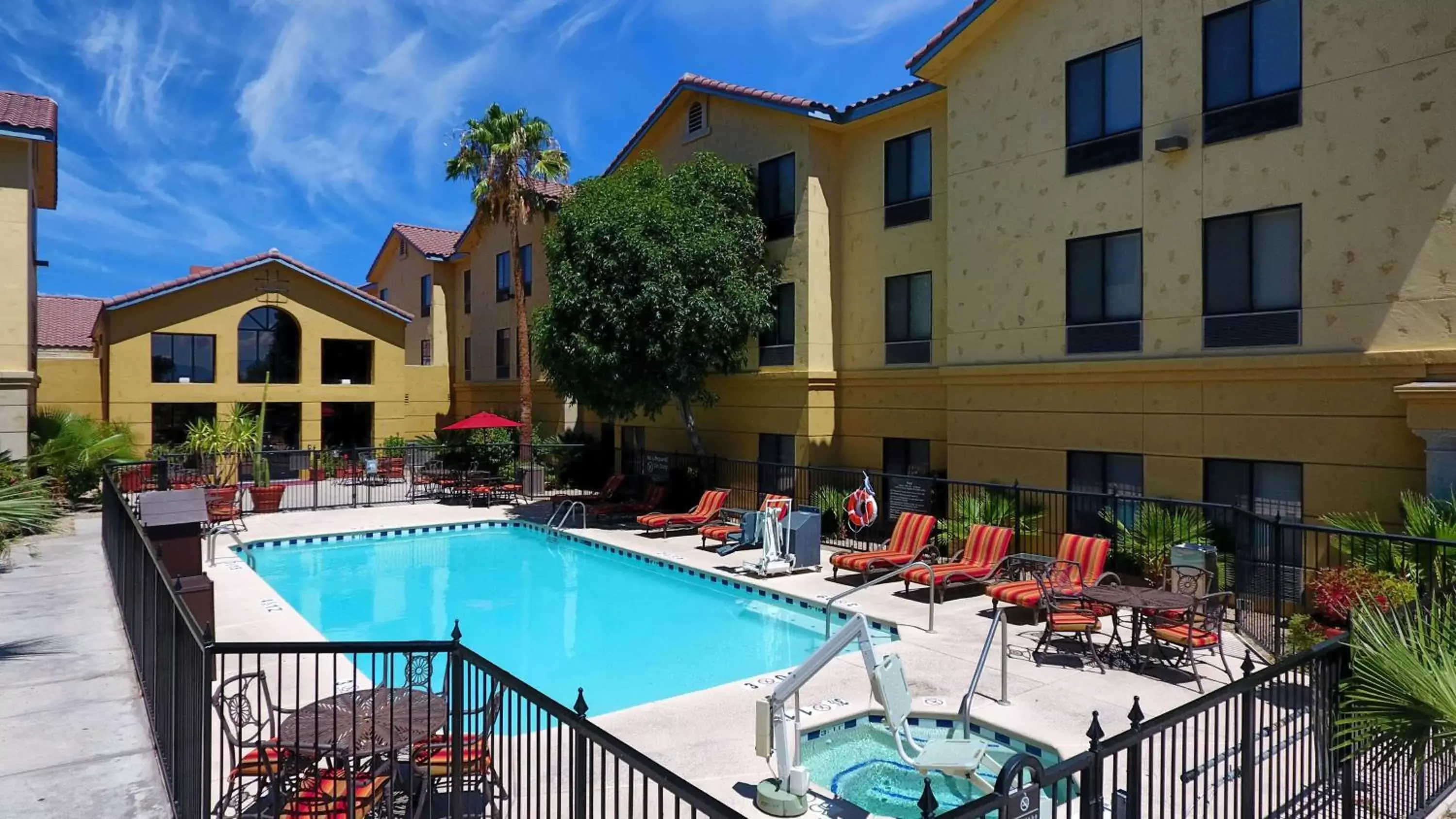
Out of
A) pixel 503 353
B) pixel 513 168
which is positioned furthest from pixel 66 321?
pixel 513 168

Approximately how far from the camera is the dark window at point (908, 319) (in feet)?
65.7

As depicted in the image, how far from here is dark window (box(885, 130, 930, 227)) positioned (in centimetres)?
1992

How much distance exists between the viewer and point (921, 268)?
19.9 meters

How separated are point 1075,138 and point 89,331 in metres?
45.2

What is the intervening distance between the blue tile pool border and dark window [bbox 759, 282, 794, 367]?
6.28m

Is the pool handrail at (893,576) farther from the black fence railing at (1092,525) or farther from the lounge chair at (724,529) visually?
the lounge chair at (724,529)

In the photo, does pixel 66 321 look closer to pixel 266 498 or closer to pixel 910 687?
pixel 266 498

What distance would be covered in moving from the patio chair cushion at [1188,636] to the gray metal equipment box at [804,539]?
23.6ft

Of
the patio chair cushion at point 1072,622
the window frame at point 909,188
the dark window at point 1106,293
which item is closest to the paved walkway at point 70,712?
the patio chair cushion at point 1072,622

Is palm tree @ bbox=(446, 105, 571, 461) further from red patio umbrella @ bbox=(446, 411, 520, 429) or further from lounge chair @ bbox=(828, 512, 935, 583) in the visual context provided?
lounge chair @ bbox=(828, 512, 935, 583)

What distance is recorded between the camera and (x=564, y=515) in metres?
22.8

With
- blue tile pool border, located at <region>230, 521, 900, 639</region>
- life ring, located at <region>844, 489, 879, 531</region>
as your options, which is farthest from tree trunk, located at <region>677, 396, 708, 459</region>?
life ring, located at <region>844, 489, 879, 531</region>

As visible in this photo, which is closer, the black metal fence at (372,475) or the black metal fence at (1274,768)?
the black metal fence at (1274,768)

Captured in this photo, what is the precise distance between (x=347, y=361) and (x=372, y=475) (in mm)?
8914
